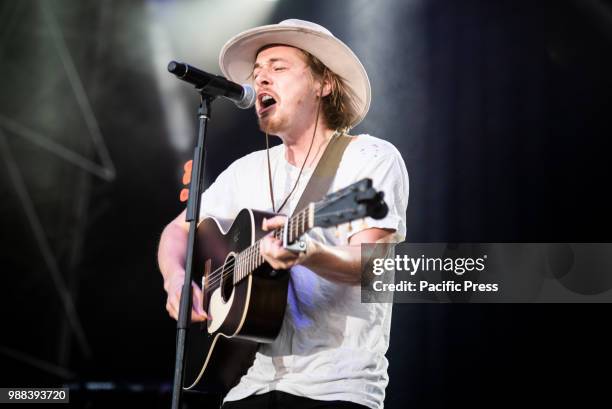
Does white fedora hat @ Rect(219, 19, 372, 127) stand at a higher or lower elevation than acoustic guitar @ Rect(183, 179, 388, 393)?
higher

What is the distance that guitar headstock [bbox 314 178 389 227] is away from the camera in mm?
1659

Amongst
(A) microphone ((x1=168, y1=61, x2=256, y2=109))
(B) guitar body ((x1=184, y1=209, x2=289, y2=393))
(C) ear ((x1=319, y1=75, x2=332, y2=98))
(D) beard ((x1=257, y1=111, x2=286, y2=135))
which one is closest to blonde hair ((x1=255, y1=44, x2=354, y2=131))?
(C) ear ((x1=319, y1=75, x2=332, y2=98))

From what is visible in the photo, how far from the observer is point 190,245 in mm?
2059

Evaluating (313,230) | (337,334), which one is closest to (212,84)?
(313,230)

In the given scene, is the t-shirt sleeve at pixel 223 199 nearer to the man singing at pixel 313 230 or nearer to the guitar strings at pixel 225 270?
the man singing at pixel 313 230

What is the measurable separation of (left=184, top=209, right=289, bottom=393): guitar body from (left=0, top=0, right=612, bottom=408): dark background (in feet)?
5.65

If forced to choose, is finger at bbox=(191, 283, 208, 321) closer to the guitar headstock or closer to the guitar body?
the guitar body

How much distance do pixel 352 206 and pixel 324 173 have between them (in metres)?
0.76

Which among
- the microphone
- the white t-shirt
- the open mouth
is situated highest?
the open mouth

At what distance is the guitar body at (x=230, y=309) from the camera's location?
2.06 meters

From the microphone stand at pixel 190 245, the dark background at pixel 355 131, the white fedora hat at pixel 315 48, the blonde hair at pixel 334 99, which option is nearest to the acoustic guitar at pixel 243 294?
the microphone stand at pixel 190 245

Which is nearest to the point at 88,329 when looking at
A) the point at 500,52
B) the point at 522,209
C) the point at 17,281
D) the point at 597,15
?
the point at 17,281

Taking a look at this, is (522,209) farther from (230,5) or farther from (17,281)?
(17,281)

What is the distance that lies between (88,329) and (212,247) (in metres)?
2.59
